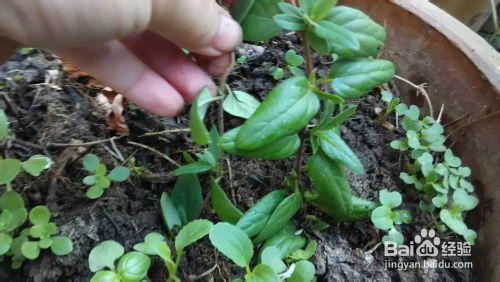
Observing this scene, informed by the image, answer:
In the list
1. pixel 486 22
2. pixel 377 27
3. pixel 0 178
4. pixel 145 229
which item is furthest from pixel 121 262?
pixel 486 22

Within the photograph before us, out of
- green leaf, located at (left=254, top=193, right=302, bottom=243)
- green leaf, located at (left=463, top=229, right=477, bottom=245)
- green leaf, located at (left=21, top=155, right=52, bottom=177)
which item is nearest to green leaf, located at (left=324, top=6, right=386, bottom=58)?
green leaf, located at (left=254, top=193, right=302, bottom=243)

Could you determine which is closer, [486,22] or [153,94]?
[153,94]

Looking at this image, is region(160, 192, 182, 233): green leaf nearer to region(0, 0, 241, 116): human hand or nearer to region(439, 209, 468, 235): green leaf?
region(0, 0, 241, 116): human hand

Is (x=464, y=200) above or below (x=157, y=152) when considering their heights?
above

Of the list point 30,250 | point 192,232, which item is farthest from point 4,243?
point 192,232

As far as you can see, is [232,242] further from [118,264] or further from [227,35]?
[227,35]

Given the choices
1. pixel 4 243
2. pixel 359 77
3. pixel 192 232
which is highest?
pixel 359 77

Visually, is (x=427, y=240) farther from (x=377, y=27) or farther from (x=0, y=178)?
(x=0, y=178)
